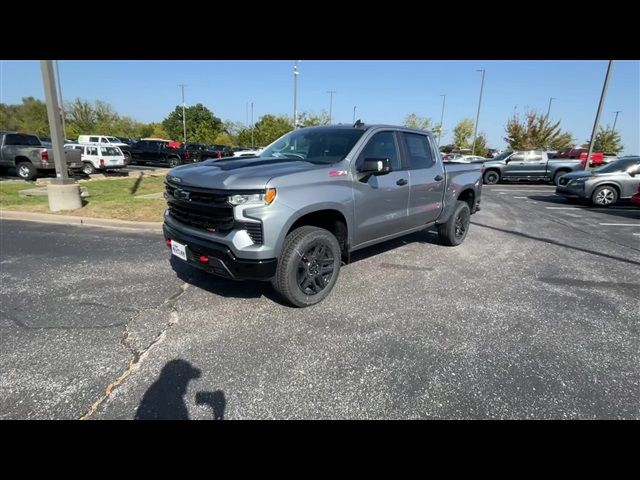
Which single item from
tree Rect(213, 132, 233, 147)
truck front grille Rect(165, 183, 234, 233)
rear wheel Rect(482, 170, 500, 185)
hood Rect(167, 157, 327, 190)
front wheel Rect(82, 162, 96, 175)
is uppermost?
tree Rect(213, 132, 233, 147)

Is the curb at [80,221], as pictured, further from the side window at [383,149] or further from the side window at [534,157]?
the side window at [534,157]

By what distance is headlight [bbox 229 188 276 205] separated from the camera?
9.75ft

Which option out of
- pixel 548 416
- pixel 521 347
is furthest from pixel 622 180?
pixel 548 416

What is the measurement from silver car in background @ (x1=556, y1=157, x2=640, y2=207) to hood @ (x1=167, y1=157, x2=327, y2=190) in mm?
11786

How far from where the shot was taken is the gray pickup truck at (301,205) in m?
3.01

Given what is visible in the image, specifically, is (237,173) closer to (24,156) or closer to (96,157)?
(24,156)

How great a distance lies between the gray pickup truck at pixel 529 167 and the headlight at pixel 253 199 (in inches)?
727

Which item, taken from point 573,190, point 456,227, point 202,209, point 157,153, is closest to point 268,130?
point 157,153

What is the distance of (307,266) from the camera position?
3449 mm

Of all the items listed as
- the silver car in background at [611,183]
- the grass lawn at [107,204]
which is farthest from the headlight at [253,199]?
the silver car in background at [611,183]

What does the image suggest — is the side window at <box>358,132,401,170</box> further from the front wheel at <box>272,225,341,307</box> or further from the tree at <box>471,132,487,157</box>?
the tree at <box>471,132,487,157</box>

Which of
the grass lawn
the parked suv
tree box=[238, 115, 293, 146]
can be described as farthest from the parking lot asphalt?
tree box=[238, 115, 293, 146]

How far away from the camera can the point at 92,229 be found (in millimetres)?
6656

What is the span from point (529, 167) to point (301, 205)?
1906 cm
